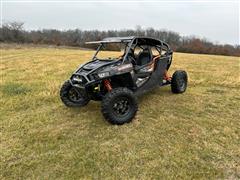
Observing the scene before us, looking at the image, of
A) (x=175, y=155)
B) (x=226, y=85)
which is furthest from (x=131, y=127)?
(x=226, y=85)

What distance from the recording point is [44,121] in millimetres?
4695

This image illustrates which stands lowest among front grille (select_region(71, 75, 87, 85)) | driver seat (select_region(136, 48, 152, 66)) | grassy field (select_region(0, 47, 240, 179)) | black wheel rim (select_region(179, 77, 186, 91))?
grassy field (select_region(0, 47, 240, 179))

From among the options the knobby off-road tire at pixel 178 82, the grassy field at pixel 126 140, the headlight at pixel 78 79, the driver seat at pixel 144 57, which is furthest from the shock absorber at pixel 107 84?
the knobby off-road tire at pixel 178 82

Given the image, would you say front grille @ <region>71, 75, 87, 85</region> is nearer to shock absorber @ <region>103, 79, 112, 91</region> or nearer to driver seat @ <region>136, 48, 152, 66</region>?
shock absorber @ <region>103, 79, 112, 91</region>

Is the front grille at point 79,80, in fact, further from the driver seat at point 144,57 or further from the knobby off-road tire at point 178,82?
the knobby off-road tire at point 178,82

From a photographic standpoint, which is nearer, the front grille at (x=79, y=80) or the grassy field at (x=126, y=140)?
the grassy field at (x=126, y=140)

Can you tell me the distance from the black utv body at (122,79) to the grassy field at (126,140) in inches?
10.5

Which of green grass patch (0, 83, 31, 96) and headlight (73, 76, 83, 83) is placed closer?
headlight (73, 76, 83, 83)

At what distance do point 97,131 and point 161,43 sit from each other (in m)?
2.71

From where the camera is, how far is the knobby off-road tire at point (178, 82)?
19.9ft

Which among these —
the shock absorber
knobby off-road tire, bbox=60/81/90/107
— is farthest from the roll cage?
knobby off-road tire, bbox=60/81/90/107

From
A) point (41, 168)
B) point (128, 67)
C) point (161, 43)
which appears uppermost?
point (161, 43)

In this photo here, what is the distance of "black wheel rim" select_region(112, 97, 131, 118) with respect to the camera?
14.0 ft

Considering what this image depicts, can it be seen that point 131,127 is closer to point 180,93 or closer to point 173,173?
point 173,173
